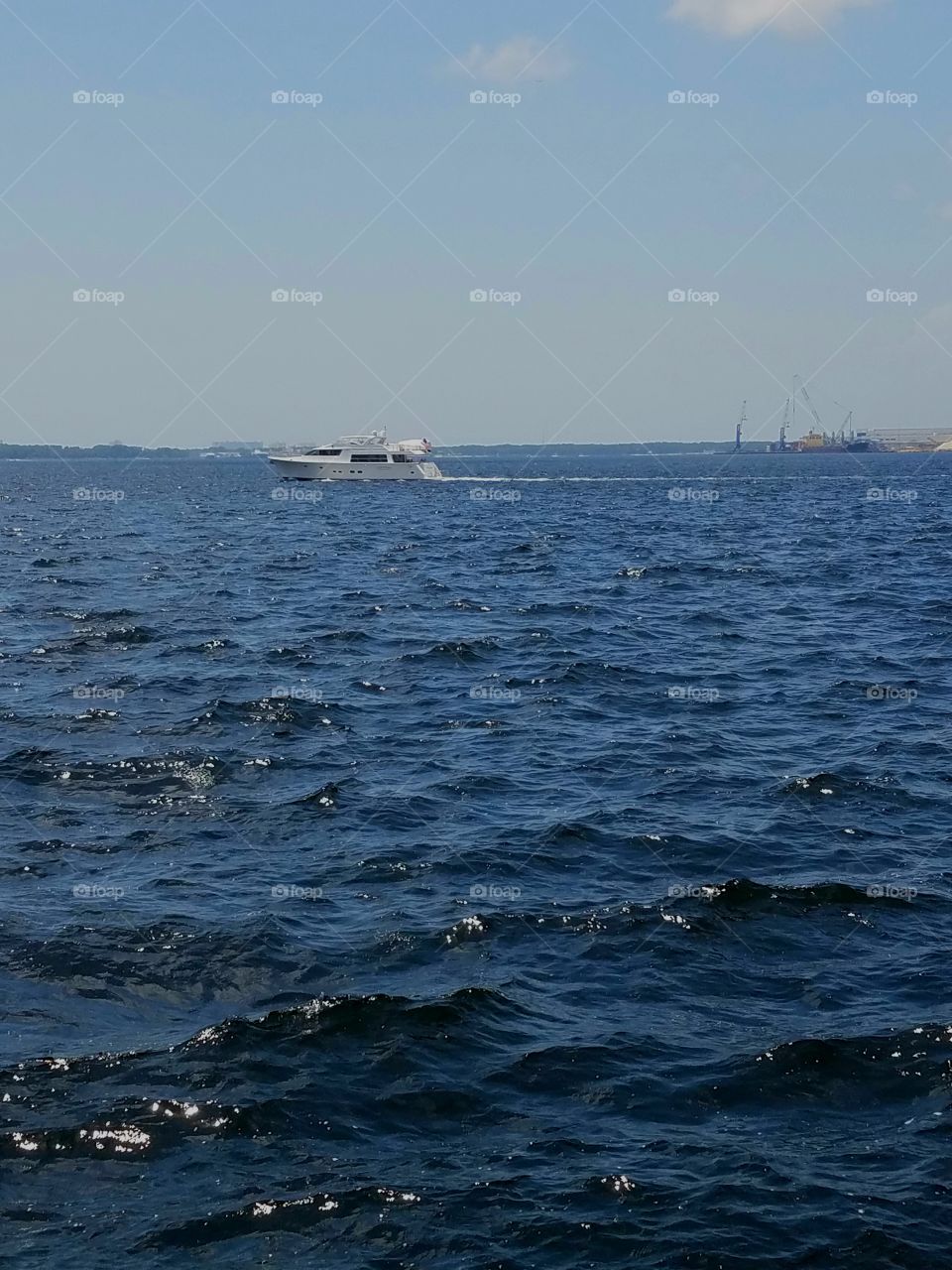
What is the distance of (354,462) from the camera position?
12469 centimetres

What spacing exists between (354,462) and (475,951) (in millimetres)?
114410

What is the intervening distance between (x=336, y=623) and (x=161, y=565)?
56.0 feet

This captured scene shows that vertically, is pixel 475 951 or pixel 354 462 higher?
pixel 354 462

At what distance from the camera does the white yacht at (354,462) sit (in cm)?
12444

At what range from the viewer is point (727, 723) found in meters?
22.5

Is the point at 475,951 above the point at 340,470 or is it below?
below

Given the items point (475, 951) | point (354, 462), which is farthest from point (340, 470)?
point (475, 951)

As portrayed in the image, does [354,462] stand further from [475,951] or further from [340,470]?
[475,951]

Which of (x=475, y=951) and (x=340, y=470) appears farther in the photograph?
(x=340, y=470)

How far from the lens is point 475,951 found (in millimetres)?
12961

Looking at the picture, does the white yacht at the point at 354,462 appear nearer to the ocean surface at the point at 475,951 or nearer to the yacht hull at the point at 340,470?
the yacht hull at the point at 340,470

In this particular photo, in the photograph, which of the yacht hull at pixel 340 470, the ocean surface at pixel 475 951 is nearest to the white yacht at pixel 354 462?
the yacht hull at pixel 340 470

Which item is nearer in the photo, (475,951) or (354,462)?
(475,951)

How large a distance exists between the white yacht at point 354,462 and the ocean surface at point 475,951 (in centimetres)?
9466
